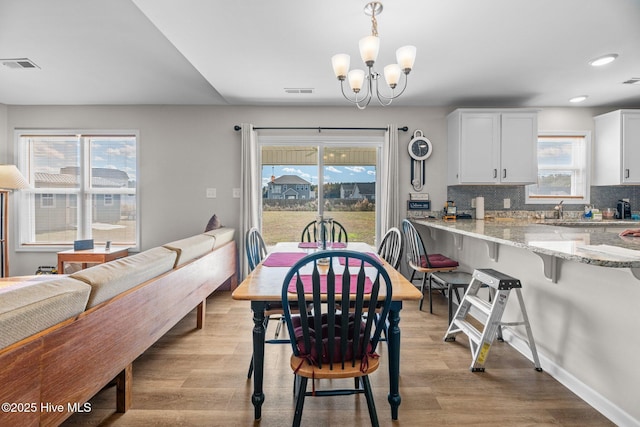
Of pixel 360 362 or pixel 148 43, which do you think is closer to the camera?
pixel 360 362

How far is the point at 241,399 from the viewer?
174 centimetres

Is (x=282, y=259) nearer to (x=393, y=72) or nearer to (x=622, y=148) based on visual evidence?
(x=393, y=72)

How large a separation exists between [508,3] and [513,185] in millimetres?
2661

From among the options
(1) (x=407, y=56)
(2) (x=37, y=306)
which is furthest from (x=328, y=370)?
(1) (x=407, y=56)

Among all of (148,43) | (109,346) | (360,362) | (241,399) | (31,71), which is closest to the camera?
(360,362)

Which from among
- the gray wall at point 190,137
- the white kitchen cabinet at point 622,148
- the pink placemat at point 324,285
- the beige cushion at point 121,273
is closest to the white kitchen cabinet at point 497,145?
the gray wall at point 190,137

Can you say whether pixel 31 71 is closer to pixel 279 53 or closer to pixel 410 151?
pixel 279 53

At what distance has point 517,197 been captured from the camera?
13.5 feet

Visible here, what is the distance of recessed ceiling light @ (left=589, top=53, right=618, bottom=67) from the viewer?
2672 mm

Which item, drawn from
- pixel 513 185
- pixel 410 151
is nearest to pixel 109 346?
pixel 410 151

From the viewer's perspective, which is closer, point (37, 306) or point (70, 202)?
point (37, 306)

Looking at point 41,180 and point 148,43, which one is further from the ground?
point 148,43

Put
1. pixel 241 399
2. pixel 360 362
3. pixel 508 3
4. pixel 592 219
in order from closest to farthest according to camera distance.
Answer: pixel 360 362, pixel 241 399, pixel 508 3, pixel 592 219

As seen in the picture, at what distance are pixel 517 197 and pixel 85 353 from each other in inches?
184
